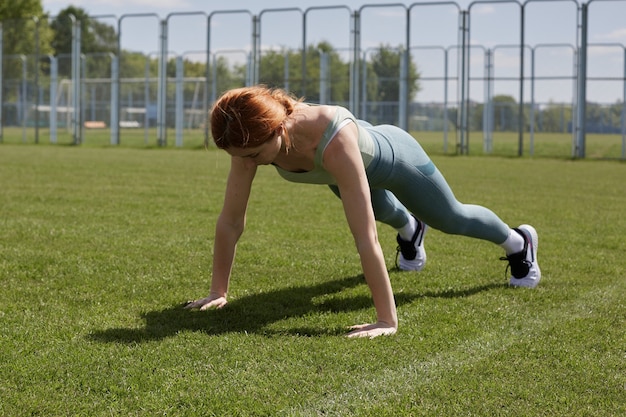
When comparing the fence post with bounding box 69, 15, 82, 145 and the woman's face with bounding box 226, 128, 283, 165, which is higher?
the fence post with bounding box 69, 15, 82, 145

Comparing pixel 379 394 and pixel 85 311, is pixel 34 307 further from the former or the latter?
pixel 379 394

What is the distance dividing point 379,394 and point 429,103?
26942 millimetres

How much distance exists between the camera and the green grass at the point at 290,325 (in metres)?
3.05

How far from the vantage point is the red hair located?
12.0 ft

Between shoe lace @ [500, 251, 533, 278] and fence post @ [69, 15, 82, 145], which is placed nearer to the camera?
shoe lace @ [500, 251, 533, 278]

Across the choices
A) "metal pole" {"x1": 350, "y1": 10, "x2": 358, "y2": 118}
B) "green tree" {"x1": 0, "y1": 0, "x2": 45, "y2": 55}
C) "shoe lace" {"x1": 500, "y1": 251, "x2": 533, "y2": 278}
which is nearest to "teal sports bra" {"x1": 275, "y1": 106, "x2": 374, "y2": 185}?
"shoe lace" {"x1": 500, "y1": 251, "x2": 533, "y2": 278}

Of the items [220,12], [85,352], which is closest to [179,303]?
[85,352]

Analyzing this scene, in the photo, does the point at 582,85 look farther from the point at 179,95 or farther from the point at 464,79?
the point at 179,95

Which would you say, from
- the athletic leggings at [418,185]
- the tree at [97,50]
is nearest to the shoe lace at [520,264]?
the athletic leggings at [418,185]

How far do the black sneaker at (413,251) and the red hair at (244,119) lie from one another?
2226 mm

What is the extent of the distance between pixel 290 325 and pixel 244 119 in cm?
113

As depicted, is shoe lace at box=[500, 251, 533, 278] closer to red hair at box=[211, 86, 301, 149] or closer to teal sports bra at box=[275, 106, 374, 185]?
teal sports bra at box=[275, 106, 374, 185]

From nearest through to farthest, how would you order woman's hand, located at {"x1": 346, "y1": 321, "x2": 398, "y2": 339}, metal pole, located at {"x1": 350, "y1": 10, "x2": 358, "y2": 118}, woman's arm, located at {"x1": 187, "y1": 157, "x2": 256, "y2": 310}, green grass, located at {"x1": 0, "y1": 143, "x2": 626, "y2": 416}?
green grass, located at {"x1": 0, "y1": 143, "x2": 626, "y2": 416} → woman's hand, located at {"x1": 346, "y1": 321, "x2": 398, "y2": 339} → woman's arm, located at {"x1": 187, "y1": 157, "x2": 256, "y2": 310} → metal pole, located at {"x1": 350, "y1": 10, "x2": 358, "y2": 118}

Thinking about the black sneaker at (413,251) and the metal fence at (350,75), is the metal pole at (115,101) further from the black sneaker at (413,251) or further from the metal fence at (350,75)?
the black sneaker at (413,251)
